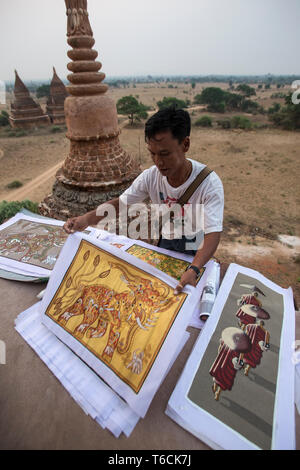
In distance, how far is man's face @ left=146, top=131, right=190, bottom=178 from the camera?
4.22ft

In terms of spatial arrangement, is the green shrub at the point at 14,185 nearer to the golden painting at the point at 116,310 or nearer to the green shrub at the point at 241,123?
the golden painting at the point at 116,310

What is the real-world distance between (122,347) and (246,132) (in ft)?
57.5

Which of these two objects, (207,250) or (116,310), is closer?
(116,310)

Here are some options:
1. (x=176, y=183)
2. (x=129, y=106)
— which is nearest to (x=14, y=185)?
(x=176, y=183)

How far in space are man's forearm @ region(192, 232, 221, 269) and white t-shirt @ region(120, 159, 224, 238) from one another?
0.04 m

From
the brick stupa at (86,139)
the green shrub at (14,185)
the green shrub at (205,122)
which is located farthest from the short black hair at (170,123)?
the green shrub at (205,122)

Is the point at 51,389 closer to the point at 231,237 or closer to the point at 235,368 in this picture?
the point at 235,368

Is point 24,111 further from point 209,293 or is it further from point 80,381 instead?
point 80,381

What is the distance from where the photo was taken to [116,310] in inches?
45.1

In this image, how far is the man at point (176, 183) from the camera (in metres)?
1.27

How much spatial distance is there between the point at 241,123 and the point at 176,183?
17.7 m

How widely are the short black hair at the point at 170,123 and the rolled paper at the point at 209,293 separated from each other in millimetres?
855
